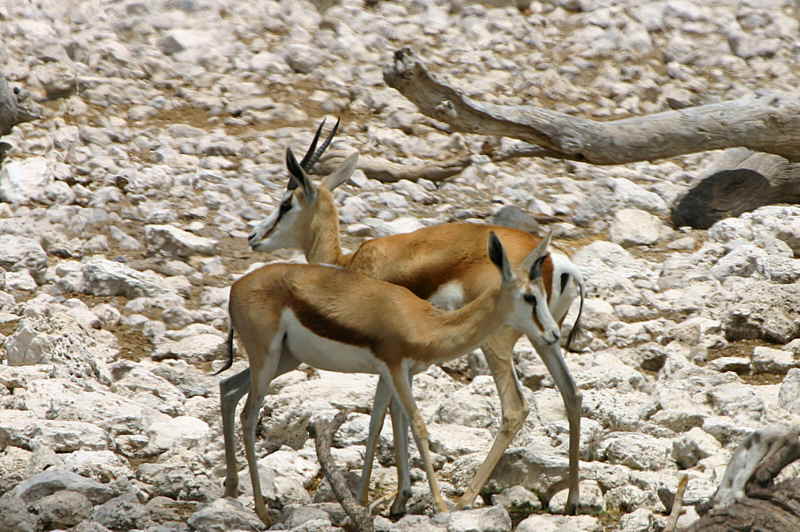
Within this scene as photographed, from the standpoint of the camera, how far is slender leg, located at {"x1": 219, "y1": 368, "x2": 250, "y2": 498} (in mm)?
5895

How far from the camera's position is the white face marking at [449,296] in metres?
6.57

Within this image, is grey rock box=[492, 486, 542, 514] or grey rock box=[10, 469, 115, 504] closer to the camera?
grey rock box=[10, 469, 115, 504]

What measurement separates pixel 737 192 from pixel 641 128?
117cm

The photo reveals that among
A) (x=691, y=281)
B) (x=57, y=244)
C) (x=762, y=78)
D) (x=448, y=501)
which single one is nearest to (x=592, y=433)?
(x=448, y=501)

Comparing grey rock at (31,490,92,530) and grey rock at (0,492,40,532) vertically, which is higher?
grey rock at (0,492,40,532)

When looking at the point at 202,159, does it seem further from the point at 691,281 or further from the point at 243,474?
the point at 243,474

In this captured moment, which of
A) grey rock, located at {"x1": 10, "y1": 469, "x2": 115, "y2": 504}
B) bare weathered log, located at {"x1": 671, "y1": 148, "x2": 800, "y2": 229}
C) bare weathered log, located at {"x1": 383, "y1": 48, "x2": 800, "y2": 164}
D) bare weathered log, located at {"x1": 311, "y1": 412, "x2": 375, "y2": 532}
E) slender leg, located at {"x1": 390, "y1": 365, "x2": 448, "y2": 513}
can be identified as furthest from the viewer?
bare weathered log, located at {"x1": 671, "y1": 148, "x2": 800, "y2": 229}

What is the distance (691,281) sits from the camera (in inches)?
377

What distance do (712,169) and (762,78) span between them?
4.03 m

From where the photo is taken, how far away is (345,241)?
32.9 feet

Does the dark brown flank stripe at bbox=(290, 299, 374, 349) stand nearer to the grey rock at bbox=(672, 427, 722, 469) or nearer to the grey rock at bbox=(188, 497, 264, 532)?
the grey rock at bbox=(188, 497, 264, 532)

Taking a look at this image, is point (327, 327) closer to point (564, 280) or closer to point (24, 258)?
point (564, 280)

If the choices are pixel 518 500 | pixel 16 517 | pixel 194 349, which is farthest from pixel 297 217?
pixel 16 517

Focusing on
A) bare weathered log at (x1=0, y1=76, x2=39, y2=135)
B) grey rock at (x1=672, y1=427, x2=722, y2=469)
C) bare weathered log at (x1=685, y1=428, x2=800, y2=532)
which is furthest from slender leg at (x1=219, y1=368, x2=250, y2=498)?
bare weathered log at (x1=0, y1=76, x2=39, y2=135)
